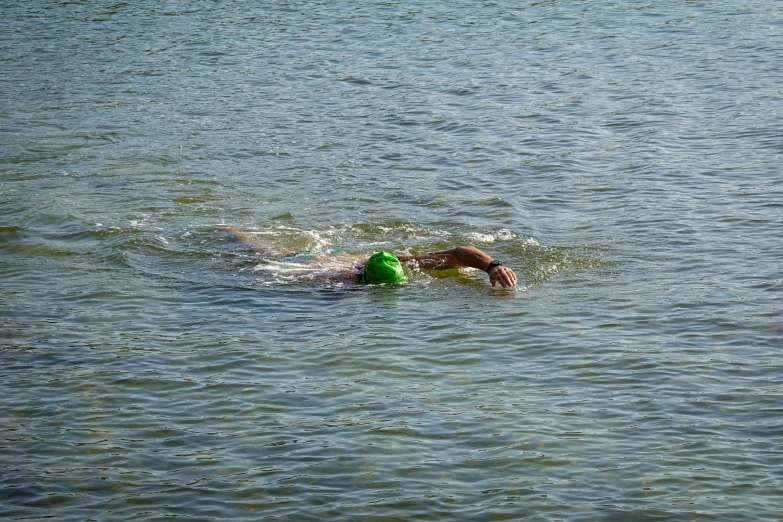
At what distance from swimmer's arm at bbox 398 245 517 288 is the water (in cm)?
24

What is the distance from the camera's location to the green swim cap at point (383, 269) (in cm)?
1106

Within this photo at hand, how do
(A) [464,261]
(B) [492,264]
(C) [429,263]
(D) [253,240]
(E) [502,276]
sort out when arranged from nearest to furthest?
(E) [502,276] < (B) [492,264] < (A) [464,261] < (C) [429,263] < (D) [253,240]

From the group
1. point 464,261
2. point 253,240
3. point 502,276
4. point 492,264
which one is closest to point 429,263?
point 464,261

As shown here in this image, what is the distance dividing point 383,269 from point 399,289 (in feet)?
0.88

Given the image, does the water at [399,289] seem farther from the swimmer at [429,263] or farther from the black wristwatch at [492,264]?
the black wristwatch at [492,264]

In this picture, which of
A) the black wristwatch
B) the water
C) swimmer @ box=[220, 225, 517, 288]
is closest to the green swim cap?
swimmer @ box=[220, 225, 517, 288]

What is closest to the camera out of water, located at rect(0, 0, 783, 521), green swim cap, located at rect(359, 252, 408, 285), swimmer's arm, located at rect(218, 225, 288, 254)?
water, located at rect(0, 0, 783, 521)

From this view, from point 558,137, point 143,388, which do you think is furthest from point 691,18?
point 143,388

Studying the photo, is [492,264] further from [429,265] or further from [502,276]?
[429,265]

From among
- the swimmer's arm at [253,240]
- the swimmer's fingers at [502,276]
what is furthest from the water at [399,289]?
the swimmer's fingers at [502,276]

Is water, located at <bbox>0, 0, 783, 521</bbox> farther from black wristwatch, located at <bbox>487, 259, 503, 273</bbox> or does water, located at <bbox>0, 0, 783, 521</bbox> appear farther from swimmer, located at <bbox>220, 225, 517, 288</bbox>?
black wristwatch, located at <bbox>487, 259, 503, 273</bbox>

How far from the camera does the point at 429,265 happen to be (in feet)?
37.3

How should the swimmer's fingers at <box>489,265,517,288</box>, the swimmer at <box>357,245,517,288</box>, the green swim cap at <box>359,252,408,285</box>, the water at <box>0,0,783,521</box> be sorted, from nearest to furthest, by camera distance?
the water at <box>0,0,783,521</box> → the swimmer's fingers at <box>489,265,517,288</box> → the swimmer at <box>357,245,517,288</box> → the green swim cap at <box>359,252,408,285</box>

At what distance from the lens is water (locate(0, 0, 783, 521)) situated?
7.26 metres
